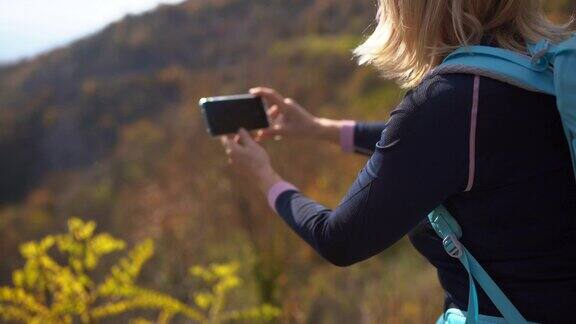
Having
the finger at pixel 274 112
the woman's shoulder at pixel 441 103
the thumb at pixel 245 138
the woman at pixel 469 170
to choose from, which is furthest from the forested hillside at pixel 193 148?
the woman's shoulder at pixel 441 103

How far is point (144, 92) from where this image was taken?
7.00m

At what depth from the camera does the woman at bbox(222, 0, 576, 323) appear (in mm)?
1084

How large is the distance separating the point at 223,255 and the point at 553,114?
3.47 meters

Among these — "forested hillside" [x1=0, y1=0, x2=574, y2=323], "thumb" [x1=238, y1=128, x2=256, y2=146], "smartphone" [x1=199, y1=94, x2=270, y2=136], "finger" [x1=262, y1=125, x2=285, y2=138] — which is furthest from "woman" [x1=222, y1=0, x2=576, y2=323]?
"forested hillside" [x1=0, y1=0, x2=574, y2=323]

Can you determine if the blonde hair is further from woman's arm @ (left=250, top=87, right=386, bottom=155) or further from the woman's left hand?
woman's arm @ (left=250, top=87, right=386, bottom=155)

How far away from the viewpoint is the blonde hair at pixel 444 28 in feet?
3.95

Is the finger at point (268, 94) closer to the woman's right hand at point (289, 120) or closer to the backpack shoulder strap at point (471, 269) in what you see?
the woman's right hand at point (289, 120)

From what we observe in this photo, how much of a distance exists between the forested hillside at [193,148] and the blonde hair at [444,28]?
8.22 ft

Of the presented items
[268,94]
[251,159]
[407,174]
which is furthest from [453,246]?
[268,94]

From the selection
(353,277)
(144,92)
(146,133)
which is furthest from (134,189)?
(353,277)

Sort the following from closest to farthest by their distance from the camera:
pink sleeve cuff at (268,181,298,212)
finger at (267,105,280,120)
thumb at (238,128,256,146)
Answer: pink sleeve cuff at (268,181,298,212), thumb at (238,128,256,146), finger at (267,105,280,120)

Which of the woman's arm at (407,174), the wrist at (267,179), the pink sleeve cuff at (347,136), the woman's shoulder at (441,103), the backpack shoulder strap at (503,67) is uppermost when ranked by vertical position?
the backpack shoulder strap at (503,67)

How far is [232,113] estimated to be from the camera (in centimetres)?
184

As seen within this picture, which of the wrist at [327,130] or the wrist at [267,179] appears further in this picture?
the wrist at [327,130]
